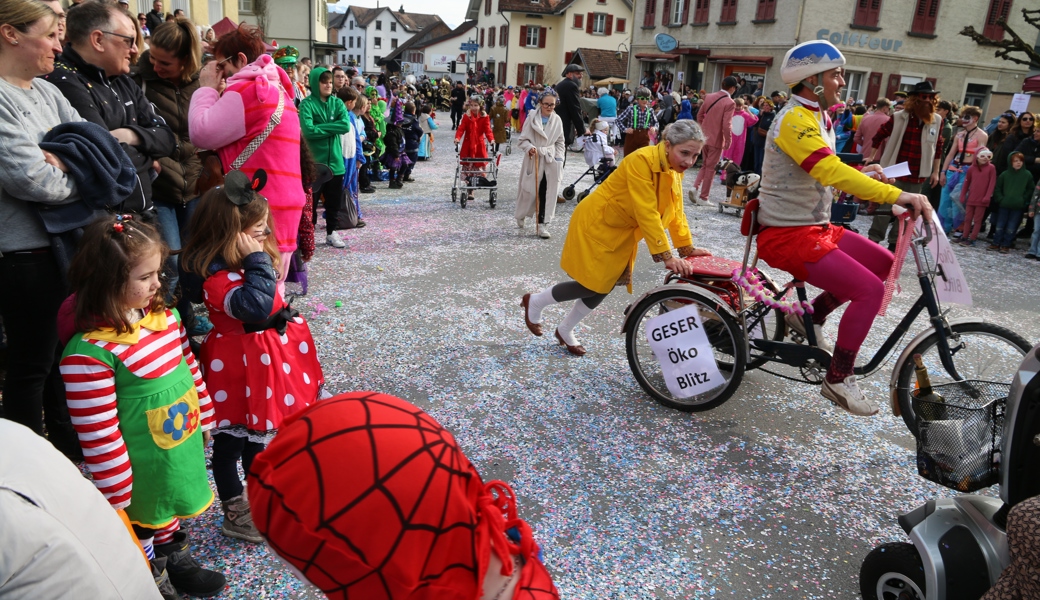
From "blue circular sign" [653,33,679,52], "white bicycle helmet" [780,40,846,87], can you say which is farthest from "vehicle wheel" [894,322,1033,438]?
"blue circular sign" [653,33,679,52]

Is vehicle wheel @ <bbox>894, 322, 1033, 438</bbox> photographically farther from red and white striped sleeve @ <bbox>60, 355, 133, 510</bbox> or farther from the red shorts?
red and white striped sleeve @ <bbox>60, 355, 133, 510</bbox>

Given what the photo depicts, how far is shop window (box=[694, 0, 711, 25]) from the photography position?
32188mm

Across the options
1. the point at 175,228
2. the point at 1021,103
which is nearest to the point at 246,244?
the point at 175,228

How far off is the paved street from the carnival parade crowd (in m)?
0.13

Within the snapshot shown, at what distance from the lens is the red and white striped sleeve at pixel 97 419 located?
6.49 feet

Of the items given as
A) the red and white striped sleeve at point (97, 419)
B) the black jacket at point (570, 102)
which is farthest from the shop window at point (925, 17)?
the red and white striped sleeve at point (97, 419)

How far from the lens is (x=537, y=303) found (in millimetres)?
4898

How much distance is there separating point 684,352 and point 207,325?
3.35 metres

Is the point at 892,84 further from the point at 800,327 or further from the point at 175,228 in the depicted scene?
the point at 175,228

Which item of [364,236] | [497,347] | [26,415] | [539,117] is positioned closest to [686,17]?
[539,117]

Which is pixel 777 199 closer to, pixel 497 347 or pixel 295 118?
pixel 497 347

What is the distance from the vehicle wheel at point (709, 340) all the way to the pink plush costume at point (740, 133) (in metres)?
8.97

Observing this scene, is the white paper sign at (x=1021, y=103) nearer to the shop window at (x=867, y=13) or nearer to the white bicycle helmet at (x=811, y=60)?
the white bicycle helmet at (x=811, y=60)

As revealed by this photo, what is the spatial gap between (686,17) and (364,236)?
30960 millimetres
